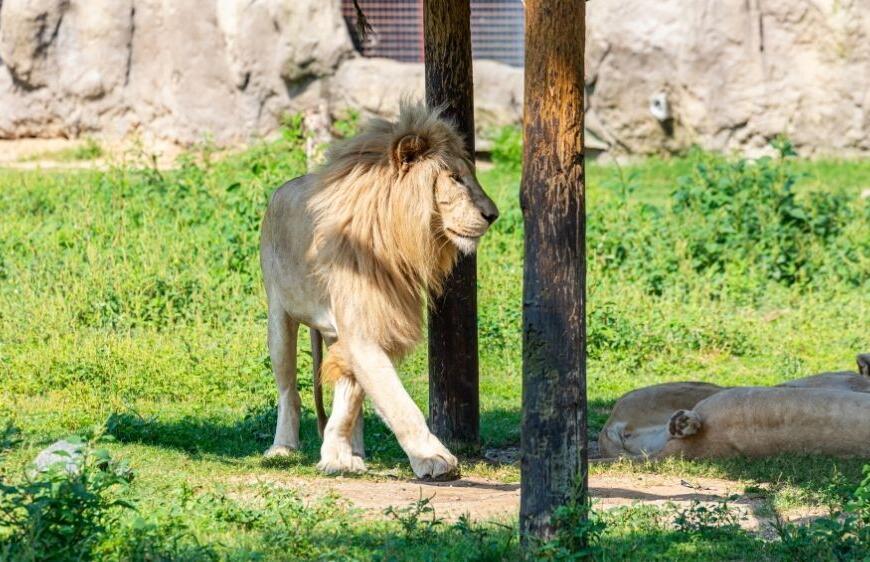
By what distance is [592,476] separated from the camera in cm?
643

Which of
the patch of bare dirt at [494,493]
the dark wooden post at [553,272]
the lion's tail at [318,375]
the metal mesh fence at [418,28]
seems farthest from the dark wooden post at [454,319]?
the metal mesh fence at [418,28]

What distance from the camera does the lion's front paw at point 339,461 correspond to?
6.46m

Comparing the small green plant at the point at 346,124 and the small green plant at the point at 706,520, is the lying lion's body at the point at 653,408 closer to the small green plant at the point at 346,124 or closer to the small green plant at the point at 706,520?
the small green plant at the point at 706,520

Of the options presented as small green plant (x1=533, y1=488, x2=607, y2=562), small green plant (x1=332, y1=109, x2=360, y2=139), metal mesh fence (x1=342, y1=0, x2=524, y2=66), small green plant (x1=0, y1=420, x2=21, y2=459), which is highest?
metal mesh fence (x1=342, y1=0, x2=524, y2=66)

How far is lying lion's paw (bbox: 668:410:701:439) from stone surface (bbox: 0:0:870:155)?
31.8 feet

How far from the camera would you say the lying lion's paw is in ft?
22.3

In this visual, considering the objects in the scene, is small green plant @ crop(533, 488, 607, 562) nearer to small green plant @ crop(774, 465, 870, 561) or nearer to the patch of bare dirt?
small green plant @ crop(774, 465, 870, 561)

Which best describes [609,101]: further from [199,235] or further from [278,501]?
[278,501]

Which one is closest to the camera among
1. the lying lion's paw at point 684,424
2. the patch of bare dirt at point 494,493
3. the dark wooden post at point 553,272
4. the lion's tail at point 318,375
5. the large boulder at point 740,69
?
the dark wooden post at point 553,272

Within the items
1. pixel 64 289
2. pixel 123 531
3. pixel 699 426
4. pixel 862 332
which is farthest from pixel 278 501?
pixel 862 332

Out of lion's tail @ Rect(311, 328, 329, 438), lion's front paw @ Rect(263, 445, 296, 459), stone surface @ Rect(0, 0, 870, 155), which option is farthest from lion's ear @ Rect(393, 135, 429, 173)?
stone surface @ Rect(0, 0, 870, 155)

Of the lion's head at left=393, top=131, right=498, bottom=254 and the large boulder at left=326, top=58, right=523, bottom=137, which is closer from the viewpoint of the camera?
the lion's head at left=393, top=131, right=498, bottom=254

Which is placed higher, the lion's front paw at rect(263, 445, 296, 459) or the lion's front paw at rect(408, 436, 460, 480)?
the lion's front paw at rect(408, 436, 460, 480)

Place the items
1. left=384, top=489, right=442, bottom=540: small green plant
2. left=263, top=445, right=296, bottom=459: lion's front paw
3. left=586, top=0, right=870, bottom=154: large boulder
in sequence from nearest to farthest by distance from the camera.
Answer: left=384, top=489, right=442, bottom=540: small green plant < left=263, top=445, right=296, bottom=459: lion's front paw < left=586, top=0, right=870, bottom=154: large boulder
